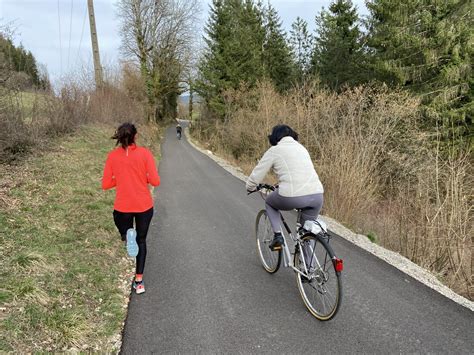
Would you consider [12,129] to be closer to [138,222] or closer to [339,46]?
[138,222]

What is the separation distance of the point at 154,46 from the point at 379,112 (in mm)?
35852

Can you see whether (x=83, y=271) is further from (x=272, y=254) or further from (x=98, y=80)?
(x=98, y=80)

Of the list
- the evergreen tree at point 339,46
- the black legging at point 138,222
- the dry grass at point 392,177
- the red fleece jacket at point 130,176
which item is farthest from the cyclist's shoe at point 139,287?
the evergreen tree at point 339,46

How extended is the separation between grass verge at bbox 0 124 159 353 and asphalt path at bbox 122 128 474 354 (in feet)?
1.21

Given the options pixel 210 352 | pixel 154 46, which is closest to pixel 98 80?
pixel 210 352

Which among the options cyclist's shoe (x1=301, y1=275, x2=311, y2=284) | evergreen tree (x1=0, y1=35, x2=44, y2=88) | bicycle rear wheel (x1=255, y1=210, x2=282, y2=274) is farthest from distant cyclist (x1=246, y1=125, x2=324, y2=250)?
evergreen tree (x1=0, y1=35, x2=44, y2=88)

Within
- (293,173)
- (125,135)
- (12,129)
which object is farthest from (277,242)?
(12,129)

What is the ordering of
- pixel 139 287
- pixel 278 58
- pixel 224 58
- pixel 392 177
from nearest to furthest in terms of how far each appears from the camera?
pixel 139 287 → pixel 392 177 → pixel 224 58 → pixel 278 58

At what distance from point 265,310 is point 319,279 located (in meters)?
0.72

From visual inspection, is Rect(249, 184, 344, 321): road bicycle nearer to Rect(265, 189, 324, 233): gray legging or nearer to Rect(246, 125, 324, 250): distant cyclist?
Rect(265, 189, 324, 233): gray legging

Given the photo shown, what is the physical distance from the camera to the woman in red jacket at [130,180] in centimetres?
370

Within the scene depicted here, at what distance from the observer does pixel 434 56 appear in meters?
15.8

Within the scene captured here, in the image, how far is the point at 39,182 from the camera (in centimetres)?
714

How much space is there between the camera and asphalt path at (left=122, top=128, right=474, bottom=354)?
10.3 ft
